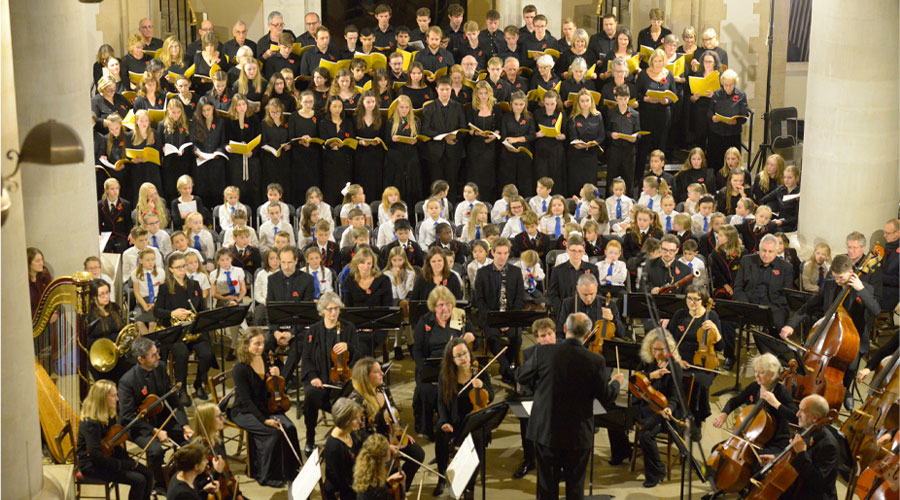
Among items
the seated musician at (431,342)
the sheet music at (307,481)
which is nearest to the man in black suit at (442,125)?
the seated musician at (431,342)

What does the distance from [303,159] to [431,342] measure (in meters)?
4.49

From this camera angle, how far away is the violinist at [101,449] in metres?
8.03

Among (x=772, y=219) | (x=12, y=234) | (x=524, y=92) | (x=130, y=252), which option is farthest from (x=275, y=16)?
(x=12, y=234)

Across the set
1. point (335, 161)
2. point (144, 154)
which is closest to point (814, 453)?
point (335, 161)

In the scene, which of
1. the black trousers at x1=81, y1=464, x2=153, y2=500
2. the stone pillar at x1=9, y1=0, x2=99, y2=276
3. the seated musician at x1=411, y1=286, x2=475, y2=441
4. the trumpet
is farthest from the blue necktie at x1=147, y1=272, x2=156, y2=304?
the black trousers at x1=81, y1=464, x2=153, y2=500

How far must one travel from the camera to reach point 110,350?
31.5 feet

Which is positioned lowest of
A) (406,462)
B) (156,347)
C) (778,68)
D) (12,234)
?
(406,462)

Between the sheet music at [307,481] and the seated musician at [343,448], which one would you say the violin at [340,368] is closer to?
the seated musician at [343,448]

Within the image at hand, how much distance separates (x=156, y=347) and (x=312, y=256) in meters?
2.10

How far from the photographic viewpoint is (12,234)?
6.17 metres

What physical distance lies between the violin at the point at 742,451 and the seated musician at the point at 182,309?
460 cm

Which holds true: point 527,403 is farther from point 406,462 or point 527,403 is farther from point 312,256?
point 312,256

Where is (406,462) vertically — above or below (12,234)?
below

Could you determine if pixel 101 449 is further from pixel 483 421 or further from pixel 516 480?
pixel 516 480
